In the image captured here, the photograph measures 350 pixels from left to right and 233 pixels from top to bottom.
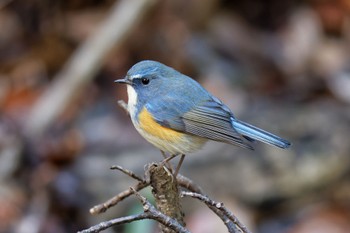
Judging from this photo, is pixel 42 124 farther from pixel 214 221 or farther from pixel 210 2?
pixel 210 2

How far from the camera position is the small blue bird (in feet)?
10.3

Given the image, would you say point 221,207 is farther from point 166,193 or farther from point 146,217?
point 166,193

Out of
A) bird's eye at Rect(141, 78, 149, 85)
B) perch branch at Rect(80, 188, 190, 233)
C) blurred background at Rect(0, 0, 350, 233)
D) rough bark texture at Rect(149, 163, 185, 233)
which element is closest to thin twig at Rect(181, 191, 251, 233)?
perch branch at Rect(80, 188, 190, 233)

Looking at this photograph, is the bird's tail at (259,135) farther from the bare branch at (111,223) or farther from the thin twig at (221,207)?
the bare branch at (111,223)

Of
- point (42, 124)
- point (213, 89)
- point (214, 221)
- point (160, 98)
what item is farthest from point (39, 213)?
point (160, 98)

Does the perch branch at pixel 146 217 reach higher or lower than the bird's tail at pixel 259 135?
higher

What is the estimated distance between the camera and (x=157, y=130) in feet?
10.5

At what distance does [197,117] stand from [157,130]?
7.7 inches

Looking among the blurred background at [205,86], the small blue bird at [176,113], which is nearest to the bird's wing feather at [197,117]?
the small blue bird at [176,113]

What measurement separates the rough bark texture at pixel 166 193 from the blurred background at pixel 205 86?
7.53ft

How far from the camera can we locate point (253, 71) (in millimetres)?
7133

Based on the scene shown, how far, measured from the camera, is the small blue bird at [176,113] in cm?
315

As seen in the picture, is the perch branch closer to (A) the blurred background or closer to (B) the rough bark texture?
(B) the rough bark texture

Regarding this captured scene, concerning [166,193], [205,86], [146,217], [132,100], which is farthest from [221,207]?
[205,86]
